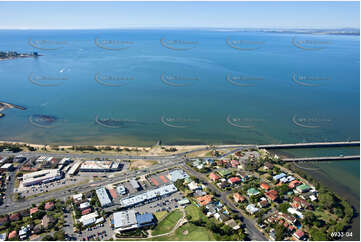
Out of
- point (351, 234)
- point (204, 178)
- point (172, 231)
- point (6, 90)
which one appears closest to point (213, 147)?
point (204, 178)

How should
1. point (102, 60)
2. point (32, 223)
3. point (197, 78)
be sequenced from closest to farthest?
point (32, 223) → point (197, 78) → point (102, 60)

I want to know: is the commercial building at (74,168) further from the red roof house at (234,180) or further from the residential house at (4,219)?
→ the red roof house at (234,180)

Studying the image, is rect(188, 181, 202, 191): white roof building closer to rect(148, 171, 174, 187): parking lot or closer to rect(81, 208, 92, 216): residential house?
rect(148, 171, 174, 187): parking lot

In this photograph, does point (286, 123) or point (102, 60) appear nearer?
point (286, 123)

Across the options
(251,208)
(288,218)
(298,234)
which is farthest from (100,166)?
(298,234)

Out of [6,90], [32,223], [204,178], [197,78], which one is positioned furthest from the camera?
[197,78]

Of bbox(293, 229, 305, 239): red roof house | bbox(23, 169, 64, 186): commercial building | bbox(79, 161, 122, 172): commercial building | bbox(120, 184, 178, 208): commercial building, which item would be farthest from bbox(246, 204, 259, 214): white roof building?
bbox(23, 169, 64, 186): commercial building

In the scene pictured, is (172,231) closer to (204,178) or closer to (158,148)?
(204,178)
